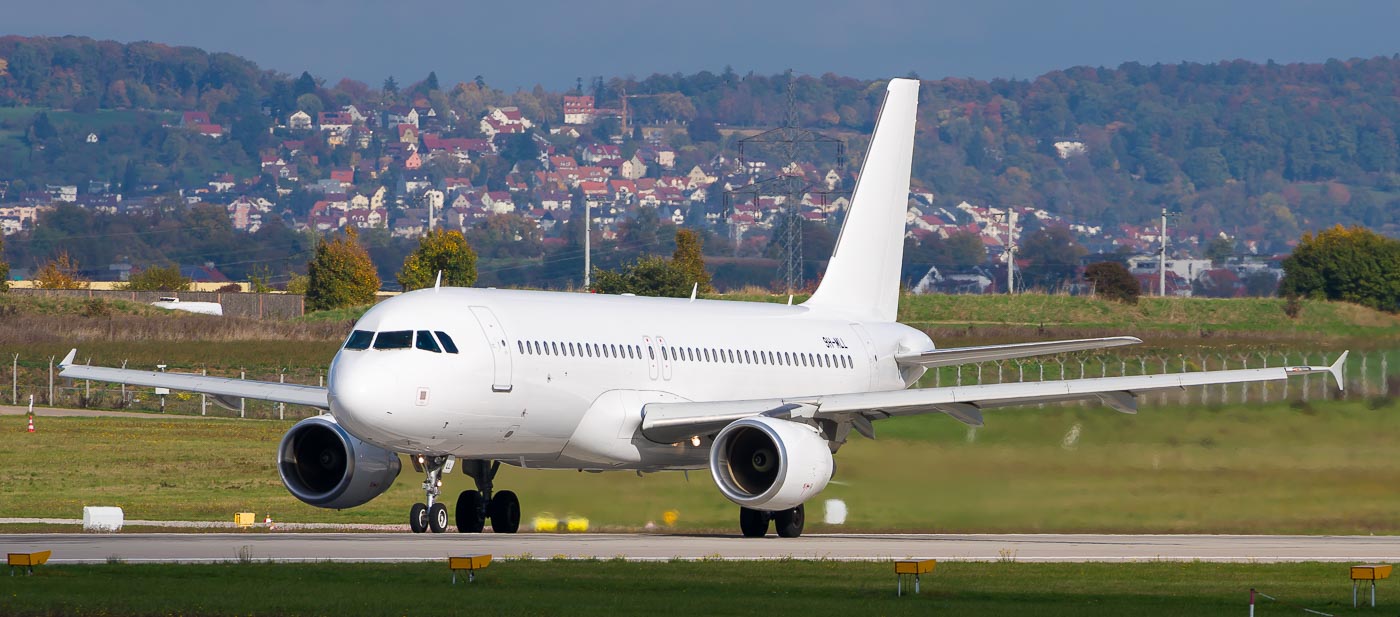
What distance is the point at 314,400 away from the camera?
33656mm

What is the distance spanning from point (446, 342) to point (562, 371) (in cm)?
259

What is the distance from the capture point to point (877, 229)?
42.8 metres

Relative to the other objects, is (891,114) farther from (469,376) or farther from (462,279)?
(462,279)

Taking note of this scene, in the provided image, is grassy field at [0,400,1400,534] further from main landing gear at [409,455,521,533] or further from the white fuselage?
the white fuselage

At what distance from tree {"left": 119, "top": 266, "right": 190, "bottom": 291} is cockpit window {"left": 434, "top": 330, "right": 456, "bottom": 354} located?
140 m

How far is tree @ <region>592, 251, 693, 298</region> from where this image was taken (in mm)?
125625

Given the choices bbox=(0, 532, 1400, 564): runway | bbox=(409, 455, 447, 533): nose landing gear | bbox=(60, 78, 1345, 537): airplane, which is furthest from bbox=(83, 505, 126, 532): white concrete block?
bbox=(409, 455, 447, 533): nose landing gear

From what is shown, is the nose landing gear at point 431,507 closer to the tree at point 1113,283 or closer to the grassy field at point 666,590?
the grassy field at point 666,590

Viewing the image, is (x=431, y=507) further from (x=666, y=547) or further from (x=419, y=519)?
(x=666, y=547)

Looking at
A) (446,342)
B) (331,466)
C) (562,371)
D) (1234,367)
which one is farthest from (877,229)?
(1234,367)

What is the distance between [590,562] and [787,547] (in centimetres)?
565

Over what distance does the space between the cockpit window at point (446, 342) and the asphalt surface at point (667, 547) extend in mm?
2798

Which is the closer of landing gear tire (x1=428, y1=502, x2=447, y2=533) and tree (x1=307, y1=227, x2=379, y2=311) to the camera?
landing gear tire (x1=428, y1=502, x2=447, y2=533)

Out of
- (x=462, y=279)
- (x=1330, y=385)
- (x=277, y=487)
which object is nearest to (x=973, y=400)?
(x=1330, y=385)
